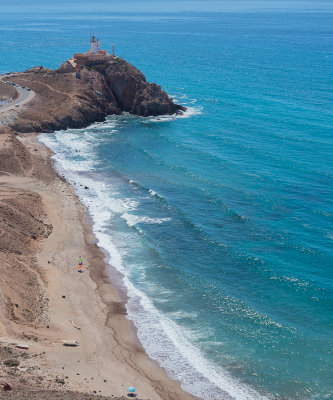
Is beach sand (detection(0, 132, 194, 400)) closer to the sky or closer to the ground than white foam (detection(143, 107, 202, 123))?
closer to the ground

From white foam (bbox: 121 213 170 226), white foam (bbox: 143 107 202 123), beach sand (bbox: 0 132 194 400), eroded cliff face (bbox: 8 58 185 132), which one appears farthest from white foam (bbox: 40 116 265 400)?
white foam (bbox: 143 107 202 123)

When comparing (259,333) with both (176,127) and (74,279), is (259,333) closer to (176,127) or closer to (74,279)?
(74,279)

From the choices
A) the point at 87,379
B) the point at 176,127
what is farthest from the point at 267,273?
the point at 176,127

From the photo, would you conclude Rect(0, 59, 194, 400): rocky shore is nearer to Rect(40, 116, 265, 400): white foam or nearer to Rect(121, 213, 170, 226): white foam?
Rect(40, 116, 265, 400): white foam

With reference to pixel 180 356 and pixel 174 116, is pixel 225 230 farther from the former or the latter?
pixel 174 116

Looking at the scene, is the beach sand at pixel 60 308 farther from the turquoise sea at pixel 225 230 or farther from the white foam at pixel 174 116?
the white foam at pixel 174 116

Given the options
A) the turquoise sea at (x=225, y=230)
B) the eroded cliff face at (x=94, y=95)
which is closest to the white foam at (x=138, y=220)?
the turquoise sea at (x=225, y=230)
